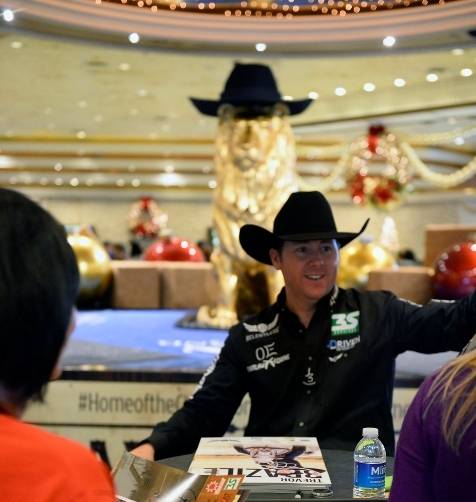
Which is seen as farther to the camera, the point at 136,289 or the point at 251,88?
the point at 136,289

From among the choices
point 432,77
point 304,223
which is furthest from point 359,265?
point 304,223

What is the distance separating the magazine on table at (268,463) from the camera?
6.54ft

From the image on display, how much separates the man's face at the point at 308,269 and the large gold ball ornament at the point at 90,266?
5280 millimetres

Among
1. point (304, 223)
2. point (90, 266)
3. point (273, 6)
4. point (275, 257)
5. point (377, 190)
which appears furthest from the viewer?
point (377, 190)

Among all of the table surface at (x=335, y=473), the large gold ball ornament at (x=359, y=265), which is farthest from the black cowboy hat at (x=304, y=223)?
the large gold ball ornament at (x=359, y=265)

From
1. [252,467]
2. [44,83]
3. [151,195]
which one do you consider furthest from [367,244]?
[151,195]

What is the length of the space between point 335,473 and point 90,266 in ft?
20.4

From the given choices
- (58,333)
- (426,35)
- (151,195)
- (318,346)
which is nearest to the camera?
(58,333)

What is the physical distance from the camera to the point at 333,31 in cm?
703

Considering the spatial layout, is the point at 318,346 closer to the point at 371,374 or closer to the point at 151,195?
the point at 371,374

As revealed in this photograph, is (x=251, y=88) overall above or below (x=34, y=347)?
above

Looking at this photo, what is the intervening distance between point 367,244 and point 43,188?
55.4 feet

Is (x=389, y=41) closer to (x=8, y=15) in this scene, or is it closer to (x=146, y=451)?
(x=8, y=15)

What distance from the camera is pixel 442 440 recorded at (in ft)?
4.32
